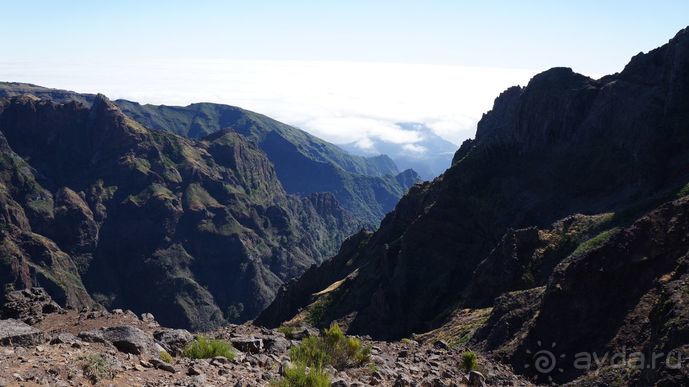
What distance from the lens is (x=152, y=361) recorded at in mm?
18219

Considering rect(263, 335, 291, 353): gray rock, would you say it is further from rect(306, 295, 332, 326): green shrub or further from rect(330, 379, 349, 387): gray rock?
rect(306, 295, 332, 326): green shrub

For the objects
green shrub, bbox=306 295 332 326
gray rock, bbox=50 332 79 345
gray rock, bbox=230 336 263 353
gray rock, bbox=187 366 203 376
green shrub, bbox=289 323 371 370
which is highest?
green shrub, bbox=289 323 371 370

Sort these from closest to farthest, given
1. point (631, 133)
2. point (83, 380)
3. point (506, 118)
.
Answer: point (83, 380)
point (631, 133)
point (506, 118)

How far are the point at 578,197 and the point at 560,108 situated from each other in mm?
18747

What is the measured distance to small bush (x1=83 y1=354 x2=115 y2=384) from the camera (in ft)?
51.3

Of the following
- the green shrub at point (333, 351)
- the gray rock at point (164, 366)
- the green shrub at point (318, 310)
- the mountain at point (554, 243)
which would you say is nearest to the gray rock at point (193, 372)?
the gray rock at point (164, 366)

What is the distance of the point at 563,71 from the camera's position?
95625 millimetres

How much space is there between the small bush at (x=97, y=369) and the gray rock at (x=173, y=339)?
417 cm

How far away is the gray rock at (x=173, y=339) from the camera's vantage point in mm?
20859

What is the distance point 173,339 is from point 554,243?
141 feet

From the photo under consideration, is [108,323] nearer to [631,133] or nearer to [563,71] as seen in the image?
[631,133]

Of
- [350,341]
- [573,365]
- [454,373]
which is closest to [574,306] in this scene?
[573,365]

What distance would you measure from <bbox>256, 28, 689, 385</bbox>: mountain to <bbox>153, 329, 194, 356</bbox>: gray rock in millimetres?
15381

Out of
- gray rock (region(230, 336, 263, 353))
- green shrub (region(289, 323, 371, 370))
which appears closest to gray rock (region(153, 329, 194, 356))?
gray rock (region(230, 336, 263, 353))
